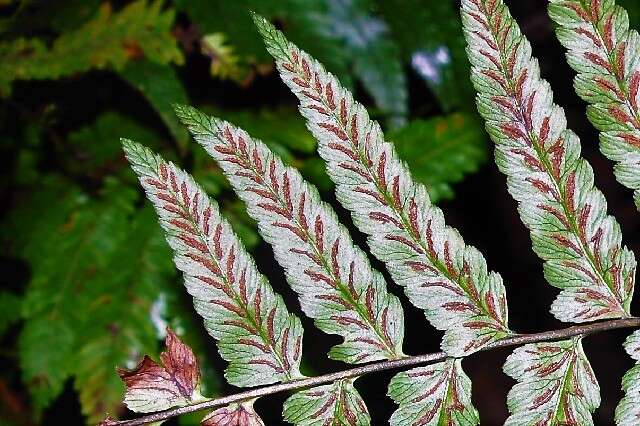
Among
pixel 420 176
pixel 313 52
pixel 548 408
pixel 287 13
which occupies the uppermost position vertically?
pixel 287 13

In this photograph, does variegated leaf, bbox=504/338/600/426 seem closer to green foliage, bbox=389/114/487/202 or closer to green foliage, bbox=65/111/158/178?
green foliage, bbox=389/114/487/202

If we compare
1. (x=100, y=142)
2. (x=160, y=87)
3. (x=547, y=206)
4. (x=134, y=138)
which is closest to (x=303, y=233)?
(x=547, y=206)

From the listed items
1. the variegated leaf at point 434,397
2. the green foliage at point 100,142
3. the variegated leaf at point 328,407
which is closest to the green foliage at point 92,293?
the green foliage at point 100,142

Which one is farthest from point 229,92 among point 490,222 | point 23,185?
point 490,222

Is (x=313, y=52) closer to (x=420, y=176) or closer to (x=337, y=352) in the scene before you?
(x=420, y=176)

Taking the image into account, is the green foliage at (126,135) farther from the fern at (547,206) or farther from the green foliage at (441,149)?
the fern at (547,206)

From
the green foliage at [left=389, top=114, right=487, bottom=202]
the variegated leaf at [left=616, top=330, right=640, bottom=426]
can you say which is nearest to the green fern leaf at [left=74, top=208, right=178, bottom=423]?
the green foliage at [left=389, top=114, right=487, bottom=202]

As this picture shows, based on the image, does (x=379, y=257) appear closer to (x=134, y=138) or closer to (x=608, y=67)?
(x=608, y=67)
